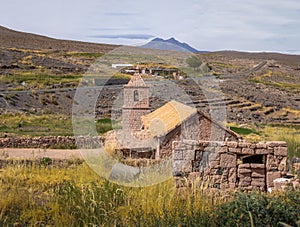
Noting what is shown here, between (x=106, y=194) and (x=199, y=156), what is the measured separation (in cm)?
228

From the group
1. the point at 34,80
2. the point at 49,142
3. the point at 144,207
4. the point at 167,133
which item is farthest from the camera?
the point at 34,80

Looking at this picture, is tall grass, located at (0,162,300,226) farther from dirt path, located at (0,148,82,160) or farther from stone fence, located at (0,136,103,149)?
stone fence, located at (0,136,103,149)

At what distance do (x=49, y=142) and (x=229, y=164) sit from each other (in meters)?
13.1

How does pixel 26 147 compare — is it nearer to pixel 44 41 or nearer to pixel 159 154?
pixel 159 154

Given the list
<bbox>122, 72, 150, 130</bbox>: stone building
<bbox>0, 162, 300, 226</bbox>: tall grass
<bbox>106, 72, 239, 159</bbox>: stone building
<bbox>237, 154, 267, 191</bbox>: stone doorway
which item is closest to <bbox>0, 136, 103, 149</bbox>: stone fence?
<bbox>122, 72, 150, 130</bbox>: stone building

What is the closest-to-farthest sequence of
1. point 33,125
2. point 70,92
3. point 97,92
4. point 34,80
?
point 33,125, point 97,92, point 70,92, point 34,80

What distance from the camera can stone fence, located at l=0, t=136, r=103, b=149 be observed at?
64.8 ft

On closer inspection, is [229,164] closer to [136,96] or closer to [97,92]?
[136,96]

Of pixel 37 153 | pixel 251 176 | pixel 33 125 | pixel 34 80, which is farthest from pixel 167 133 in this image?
pixel 34 80

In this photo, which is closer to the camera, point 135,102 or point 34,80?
point 135,102

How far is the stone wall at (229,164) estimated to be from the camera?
28.5ft

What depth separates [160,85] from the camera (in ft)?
136

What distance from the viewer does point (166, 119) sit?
16875mm

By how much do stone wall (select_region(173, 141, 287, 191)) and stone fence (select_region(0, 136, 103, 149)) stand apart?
10804mm
